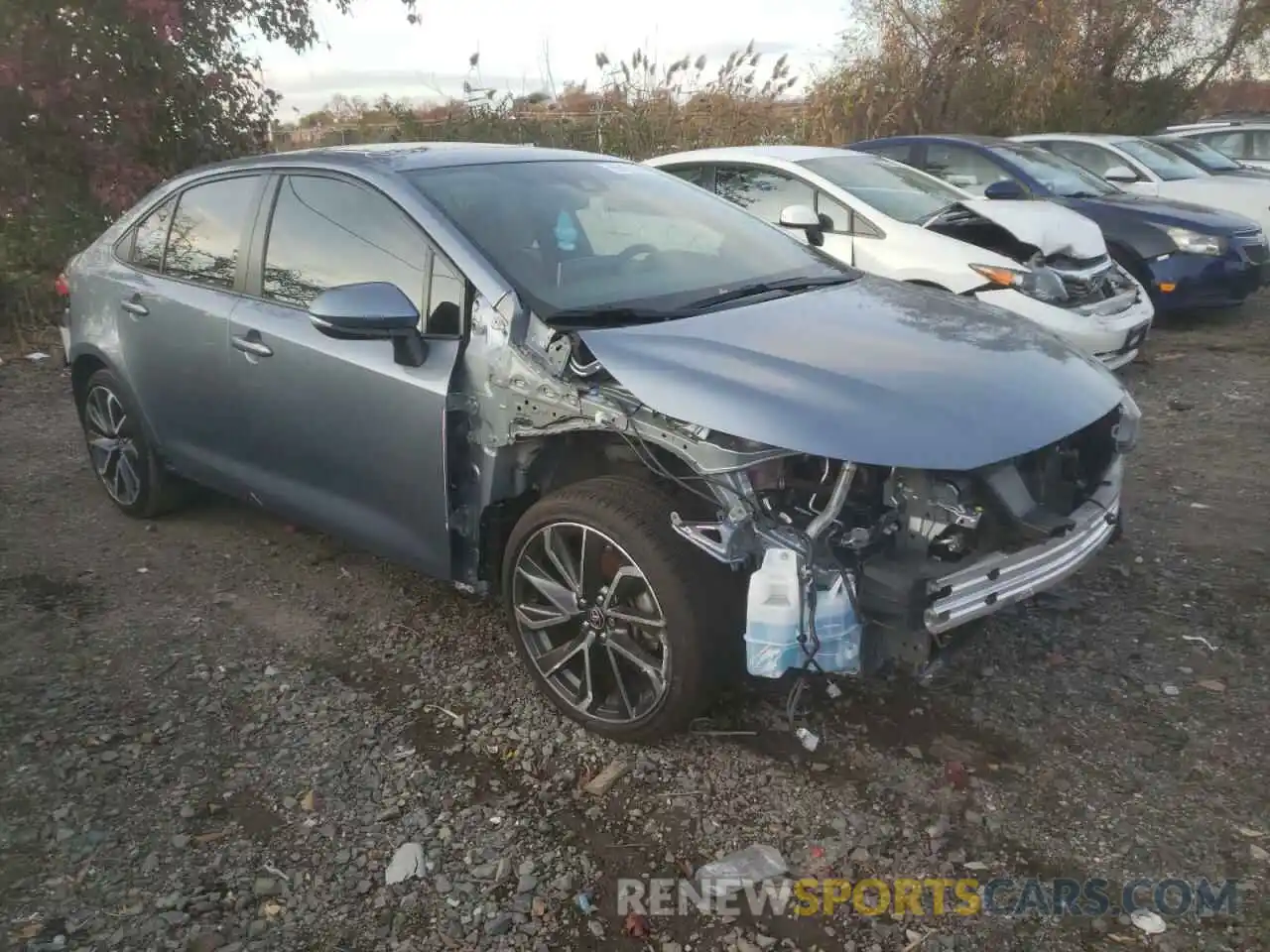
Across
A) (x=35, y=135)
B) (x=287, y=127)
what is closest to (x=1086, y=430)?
(x=35, y=135)

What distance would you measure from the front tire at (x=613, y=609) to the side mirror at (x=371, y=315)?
677mm

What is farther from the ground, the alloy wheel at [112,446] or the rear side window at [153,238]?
the rear side window at [153,238]

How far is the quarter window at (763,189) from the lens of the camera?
6859 millimetres

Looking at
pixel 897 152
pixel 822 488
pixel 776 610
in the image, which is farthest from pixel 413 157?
pixel 897 152

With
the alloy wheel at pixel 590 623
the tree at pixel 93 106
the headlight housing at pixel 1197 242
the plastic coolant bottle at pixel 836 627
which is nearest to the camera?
the plastic coolant bottle at pixel 836 627

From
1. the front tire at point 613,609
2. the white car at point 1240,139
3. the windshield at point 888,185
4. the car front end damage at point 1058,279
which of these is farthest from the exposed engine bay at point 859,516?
the white car at point 1240,139

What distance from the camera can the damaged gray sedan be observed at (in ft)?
8.59

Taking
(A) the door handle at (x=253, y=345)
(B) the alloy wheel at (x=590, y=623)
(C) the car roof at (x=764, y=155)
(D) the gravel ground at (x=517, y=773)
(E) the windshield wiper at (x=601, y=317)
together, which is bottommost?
(D) the gravel ground at (x=517, y=773)

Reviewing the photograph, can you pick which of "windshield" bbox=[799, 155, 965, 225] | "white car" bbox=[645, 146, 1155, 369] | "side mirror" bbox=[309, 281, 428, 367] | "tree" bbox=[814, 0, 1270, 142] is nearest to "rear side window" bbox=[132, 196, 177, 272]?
"side mirror" bbox=[309, 281, 428, 367]

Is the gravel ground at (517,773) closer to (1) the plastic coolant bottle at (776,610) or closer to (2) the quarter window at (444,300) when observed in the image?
(1) the plastic coolant bottle at (776,610)

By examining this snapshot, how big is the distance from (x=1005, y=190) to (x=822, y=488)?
573 cm

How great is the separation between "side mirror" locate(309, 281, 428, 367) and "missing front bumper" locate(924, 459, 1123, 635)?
5.70 feet

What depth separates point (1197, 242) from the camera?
7793mm

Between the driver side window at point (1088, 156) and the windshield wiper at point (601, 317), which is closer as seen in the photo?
the windshield wiper at point (601, 317)
